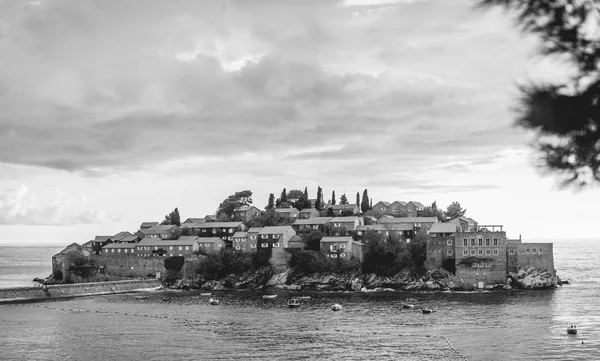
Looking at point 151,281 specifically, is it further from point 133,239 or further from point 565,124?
point 565,124

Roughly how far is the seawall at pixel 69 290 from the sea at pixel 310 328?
641 cm

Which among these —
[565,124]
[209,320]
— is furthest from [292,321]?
[565,124]

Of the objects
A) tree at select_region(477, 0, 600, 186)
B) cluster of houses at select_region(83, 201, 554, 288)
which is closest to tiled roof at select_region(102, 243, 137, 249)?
cluster of houses at select_region(83, 201, 554, 288)

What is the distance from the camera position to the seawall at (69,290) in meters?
99.2

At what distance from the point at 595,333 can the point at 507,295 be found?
114 feet

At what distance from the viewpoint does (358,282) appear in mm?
111062

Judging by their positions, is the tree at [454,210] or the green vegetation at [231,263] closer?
the green vegetation at [231,263]

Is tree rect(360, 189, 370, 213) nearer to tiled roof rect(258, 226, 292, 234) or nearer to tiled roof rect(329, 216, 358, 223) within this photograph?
tiled roof rect(329, 216, 358, 223)

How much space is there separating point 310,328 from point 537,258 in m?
59.2

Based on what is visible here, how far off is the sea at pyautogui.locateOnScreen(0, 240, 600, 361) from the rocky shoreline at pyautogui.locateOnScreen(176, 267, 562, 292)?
579 cm

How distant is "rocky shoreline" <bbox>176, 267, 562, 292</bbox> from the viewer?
108 m

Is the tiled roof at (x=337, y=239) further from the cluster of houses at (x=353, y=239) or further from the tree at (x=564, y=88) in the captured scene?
the tree at (x=564, y=88)

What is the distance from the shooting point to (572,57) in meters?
8.70

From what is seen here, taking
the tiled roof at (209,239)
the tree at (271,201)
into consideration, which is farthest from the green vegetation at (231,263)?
the tree at (271,201)
